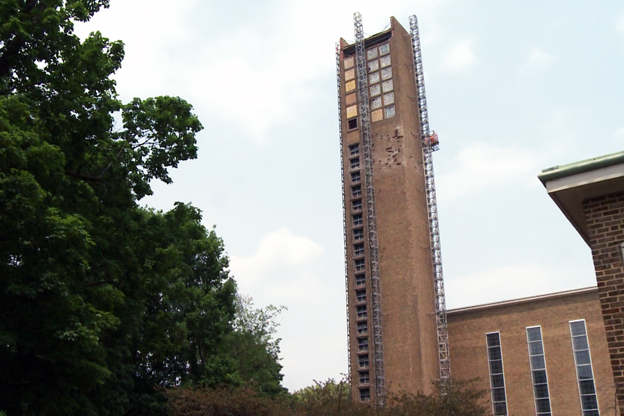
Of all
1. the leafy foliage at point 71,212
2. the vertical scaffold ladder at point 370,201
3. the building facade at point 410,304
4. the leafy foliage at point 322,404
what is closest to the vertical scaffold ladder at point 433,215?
the building facade at point 410,304

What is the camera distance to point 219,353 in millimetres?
32250

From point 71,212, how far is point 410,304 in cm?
4559

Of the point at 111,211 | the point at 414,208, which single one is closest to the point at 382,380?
the point at 414,208

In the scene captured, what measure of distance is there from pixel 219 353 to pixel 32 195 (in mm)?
21201

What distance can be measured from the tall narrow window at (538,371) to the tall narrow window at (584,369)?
254cm

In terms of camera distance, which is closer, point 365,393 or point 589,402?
point 589,402

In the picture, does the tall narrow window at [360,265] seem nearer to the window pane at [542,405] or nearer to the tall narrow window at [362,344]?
the tall narrow window at [362,344]

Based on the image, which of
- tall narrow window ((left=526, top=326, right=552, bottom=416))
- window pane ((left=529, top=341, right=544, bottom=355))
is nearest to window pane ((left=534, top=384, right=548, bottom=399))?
tall narrow window ((left=526, top=326, right=552, bottom=416))

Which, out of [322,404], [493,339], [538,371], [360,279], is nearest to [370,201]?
[360,279]

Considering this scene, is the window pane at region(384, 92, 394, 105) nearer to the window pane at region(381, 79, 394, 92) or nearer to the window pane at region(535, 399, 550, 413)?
the window pane at region(381, 79, 394, 92)

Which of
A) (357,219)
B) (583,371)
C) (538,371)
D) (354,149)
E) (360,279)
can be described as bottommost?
(583,371)

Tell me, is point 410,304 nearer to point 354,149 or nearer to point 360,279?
point 360,279

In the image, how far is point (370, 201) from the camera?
2470 inches

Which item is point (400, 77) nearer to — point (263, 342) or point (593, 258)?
point (263, 342)
